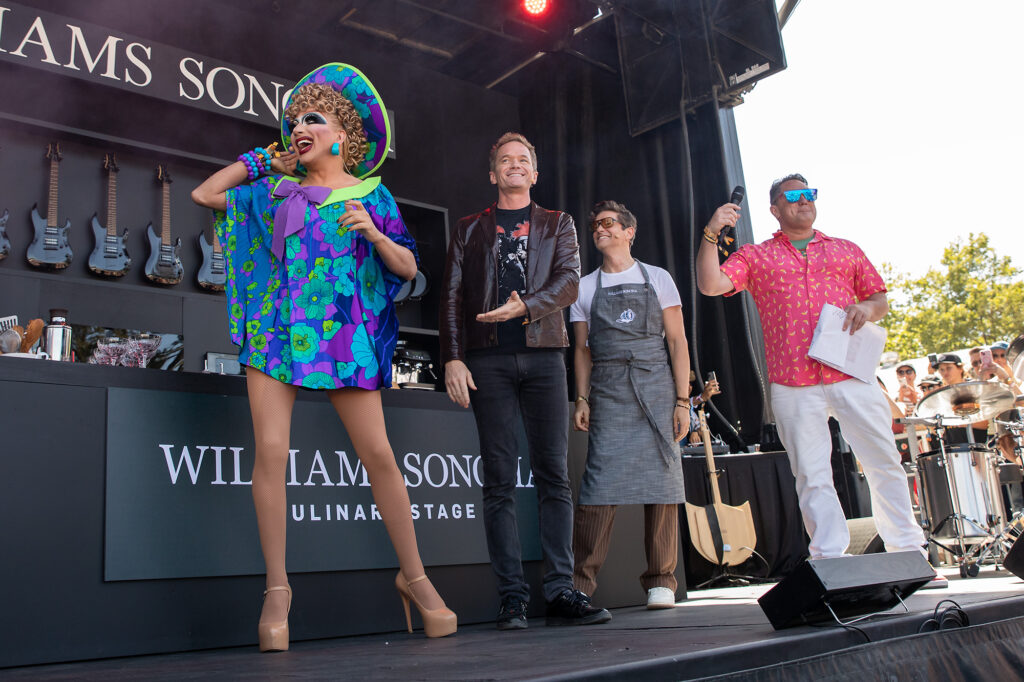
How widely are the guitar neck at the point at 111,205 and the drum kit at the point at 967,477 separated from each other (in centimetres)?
400

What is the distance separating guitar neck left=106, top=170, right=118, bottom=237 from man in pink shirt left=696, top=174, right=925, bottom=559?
2797 millimetres

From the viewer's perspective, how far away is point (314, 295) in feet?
7.06

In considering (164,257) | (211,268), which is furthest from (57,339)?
(211,268)

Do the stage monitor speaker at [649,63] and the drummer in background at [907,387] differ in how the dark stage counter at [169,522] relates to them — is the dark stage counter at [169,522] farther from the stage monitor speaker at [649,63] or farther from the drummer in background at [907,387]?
the drummer in background at [907,387]

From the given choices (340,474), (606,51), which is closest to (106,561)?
(340,474)

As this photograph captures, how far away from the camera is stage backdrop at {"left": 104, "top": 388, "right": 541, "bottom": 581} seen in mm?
2123

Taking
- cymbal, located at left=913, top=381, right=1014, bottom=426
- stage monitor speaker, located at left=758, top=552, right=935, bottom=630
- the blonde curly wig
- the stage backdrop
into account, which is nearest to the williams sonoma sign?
the blonde curly wig

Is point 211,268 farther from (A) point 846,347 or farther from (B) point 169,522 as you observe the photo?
(A) point 846,347

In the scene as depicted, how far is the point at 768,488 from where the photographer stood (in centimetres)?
497

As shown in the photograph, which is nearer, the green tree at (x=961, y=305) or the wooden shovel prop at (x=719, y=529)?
the wooden shovel prop at (x=719, y=529)

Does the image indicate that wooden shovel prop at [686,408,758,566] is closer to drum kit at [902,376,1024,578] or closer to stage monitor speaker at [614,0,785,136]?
drum kit at [902,376,1024,578]

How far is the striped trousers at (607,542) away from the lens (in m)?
2.86

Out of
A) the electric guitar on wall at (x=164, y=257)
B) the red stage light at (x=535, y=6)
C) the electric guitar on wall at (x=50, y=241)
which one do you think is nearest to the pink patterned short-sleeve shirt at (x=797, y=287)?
the electric guitar on wall at (x=164, y=257)

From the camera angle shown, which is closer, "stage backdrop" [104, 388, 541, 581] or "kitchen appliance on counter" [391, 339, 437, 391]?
"stage backdrop" [104, 388, 541, 581]
